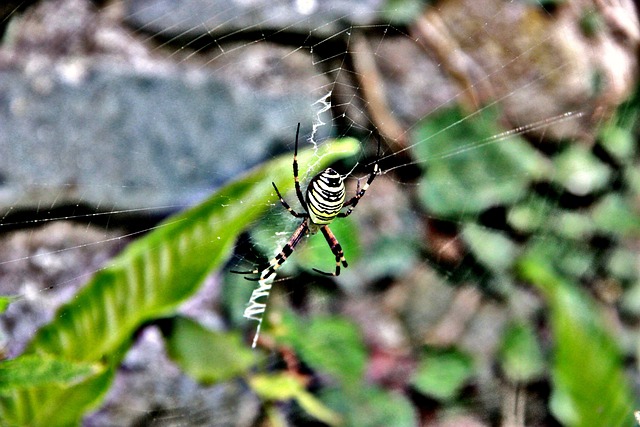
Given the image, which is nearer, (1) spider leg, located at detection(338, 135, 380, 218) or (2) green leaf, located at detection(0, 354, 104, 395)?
(2) green leaf, located at detection(0, 354, 104, 395)

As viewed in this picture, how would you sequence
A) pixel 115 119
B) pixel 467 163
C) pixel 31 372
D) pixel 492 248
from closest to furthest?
pixel 31 372, pixel 115 119, pixel 467 163, pixel 492 248

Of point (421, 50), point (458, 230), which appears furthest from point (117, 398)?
point (421, 50)

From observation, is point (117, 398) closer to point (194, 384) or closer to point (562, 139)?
point (194, 384)

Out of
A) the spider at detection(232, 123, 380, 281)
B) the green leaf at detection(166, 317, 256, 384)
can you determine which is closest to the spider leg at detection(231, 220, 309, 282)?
the spider at detection(232, 123, 380, 281)

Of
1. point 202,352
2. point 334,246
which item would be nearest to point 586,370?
point 334,246

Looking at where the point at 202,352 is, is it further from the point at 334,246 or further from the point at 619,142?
the point at 619,142

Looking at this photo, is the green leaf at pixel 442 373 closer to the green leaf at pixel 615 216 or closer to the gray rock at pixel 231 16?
the green leaf at pixel 615 216

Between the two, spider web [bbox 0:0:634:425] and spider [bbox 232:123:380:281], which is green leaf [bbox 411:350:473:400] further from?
spider [bbox 232:123:380:281]
